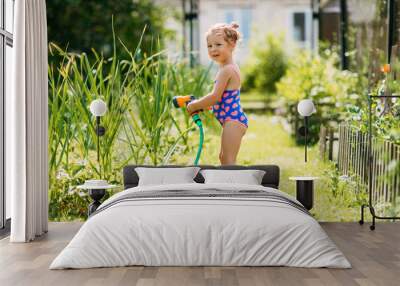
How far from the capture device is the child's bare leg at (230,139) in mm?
6031

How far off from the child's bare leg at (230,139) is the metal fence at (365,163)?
1179 millimetres

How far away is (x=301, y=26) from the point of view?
858cm

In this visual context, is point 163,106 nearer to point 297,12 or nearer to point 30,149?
point 30,149

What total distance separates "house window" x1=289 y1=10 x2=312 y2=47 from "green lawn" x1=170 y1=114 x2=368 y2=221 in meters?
1.78

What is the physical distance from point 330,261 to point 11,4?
3.99 meters

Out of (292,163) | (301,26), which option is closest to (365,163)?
(292,163)

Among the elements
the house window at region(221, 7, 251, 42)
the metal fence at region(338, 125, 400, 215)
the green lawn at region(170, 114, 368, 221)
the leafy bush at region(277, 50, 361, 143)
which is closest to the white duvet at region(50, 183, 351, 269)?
the metal fence at region(338, 125, 400, 215)

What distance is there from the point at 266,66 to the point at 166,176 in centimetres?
364

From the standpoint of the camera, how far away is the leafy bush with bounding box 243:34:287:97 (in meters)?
8.47

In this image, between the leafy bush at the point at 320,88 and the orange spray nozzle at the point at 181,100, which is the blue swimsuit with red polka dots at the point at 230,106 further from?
the leafy bush at the point at 320,88

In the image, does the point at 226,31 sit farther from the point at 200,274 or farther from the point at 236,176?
the point at 200,274

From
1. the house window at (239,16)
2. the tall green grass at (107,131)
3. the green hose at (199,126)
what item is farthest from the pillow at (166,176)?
the house window at (239,16)

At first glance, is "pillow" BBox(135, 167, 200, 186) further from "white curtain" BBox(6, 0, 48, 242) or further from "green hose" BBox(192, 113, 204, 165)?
"white curtain" BBox(6, 0, 48, 242)

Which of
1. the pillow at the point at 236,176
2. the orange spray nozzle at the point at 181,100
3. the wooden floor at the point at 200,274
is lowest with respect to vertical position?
the wooden floor at the point at 200,274
